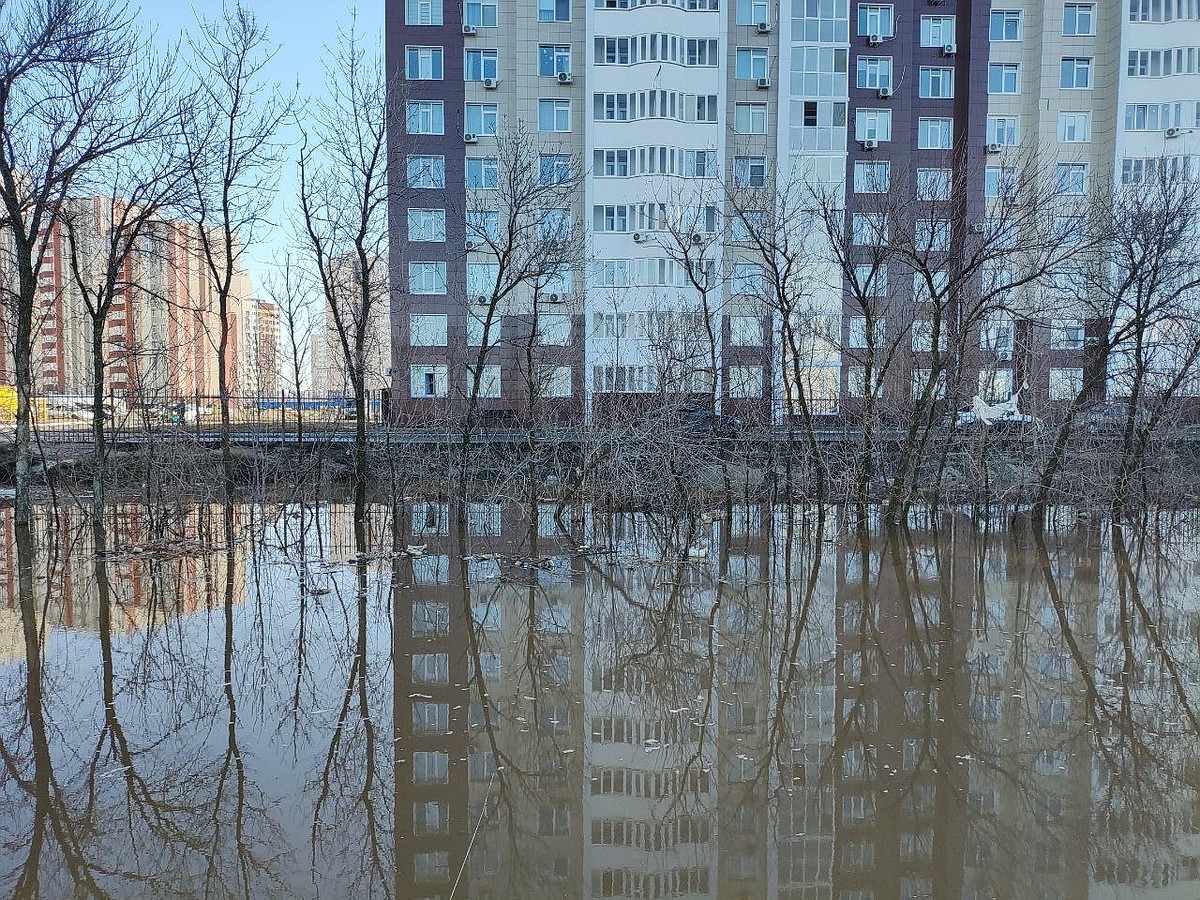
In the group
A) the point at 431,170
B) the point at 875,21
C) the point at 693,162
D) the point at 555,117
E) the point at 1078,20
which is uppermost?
the point at 875,21

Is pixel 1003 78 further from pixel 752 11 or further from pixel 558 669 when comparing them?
pixel 558 669

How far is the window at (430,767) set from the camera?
6.04 metres

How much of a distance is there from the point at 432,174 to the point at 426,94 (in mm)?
4461

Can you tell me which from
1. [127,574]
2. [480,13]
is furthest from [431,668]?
[480,13]

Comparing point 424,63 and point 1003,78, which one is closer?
point 424,63

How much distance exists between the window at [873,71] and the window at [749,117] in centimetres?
599

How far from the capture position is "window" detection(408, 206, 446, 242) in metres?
41.0

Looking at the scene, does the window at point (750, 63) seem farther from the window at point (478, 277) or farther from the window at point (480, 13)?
the window at point (478, 277)

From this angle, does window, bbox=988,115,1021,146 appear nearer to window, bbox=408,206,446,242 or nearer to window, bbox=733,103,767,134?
window, bbox=733,103,767,134

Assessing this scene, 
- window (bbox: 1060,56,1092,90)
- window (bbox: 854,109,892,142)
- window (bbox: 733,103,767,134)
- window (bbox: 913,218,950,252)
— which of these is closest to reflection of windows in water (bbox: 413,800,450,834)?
window (bbox: 913,218,950,252)

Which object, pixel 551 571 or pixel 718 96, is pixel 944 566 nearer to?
pixel 551 571

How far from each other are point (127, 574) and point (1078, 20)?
4983 centimetres

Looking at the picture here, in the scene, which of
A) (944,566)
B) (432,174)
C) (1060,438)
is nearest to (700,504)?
(944,566)

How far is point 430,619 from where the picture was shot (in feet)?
33.1
